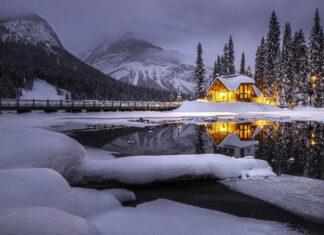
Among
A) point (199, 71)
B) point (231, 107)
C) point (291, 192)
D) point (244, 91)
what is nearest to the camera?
point (291, 192)

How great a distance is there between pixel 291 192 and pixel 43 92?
96687 mm

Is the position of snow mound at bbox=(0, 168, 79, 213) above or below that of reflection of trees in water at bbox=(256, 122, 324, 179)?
above

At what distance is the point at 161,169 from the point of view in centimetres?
569

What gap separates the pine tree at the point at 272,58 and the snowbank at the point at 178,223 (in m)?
45.6

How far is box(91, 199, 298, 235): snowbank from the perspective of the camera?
10.7 ft

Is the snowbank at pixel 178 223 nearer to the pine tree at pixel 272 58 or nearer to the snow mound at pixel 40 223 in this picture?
the snow mound at pixel 40 223

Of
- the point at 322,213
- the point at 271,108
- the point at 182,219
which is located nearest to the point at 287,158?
the point at 322,213

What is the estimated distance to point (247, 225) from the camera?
3.47 m

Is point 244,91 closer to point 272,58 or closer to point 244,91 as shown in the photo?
point 244,91

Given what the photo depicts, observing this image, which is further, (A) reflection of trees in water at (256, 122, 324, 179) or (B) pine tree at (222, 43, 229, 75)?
(B) pine tree at (222, 43, 229, 75)

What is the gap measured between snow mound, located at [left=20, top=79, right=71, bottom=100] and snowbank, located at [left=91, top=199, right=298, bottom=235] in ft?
288

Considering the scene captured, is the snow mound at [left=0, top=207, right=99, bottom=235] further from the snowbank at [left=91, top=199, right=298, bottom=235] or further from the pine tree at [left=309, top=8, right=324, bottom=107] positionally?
the pine tree at [left=309, top=8, right=324, bottom=107]

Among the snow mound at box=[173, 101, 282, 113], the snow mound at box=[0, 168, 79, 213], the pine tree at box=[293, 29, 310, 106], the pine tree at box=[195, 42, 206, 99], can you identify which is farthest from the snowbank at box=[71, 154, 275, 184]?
the pine tree at box=[293, 29, 310, 106]

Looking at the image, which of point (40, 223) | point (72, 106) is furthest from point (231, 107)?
point (40, 223)
